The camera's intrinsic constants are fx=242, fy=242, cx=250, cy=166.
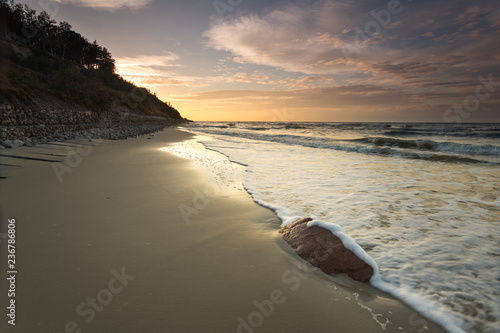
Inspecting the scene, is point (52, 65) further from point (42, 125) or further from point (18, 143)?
point (18, 143)

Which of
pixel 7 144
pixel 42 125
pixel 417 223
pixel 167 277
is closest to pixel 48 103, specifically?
pixel 42 125

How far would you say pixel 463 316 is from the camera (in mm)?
2027

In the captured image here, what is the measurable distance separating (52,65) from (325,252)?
110ft

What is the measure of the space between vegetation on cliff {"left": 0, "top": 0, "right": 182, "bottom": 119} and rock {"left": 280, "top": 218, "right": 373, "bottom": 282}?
14.9 metres

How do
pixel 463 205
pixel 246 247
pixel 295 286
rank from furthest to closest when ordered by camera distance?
1. pixel 463 205
2. pixel 246 247
3. pixel 295 286

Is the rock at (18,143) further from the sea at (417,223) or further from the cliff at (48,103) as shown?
the sea at (417,223)

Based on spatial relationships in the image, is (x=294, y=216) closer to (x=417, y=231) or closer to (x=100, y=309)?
(x=417, y=231)

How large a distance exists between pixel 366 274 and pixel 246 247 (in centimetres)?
142

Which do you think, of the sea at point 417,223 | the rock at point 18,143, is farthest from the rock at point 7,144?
the sea at point 417,223

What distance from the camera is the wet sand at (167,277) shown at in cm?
190

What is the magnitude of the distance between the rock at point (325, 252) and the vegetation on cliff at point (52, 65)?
14.9 metres

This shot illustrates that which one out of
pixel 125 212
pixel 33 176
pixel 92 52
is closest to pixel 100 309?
pixel 125 212

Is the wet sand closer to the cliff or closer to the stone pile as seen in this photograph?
the stone pile

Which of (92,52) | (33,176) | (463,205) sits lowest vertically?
(33,176)
